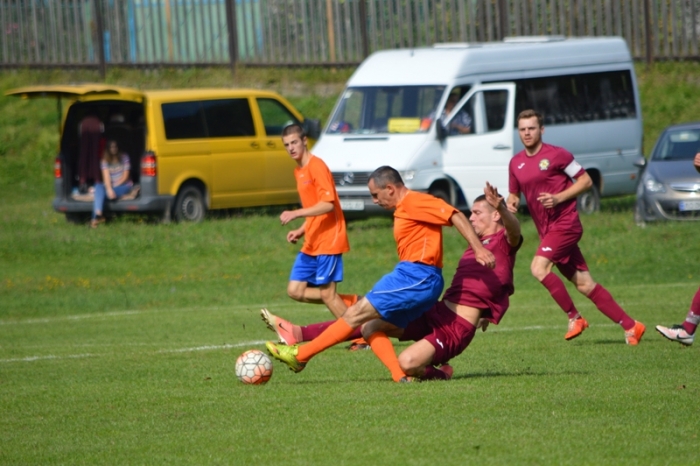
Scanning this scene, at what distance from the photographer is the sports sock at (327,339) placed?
27.3 ft

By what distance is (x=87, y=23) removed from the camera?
31.1m

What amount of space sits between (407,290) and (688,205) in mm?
12133

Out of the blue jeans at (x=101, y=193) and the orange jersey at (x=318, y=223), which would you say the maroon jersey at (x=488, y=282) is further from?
the blue jeans at (x=101, y=193)

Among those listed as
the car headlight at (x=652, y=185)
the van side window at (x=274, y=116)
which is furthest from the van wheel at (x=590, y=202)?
the van side window at (x=274, y=116)

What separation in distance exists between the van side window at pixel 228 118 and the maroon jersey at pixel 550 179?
11.6 metres

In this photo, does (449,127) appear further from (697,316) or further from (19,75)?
(19,75)

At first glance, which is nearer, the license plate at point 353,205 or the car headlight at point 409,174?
the car headlight at point 409,174

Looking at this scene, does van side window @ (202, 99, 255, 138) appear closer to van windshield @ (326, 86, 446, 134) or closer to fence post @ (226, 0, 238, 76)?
van windshield @ (326, 86, 446, 134)

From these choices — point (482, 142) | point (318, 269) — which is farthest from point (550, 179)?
point (482, 142)

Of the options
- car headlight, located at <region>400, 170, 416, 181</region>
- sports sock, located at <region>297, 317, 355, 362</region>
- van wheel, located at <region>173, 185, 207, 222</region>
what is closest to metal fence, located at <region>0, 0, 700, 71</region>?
van wheel, located at <region>173, 185, 207, 222</region>

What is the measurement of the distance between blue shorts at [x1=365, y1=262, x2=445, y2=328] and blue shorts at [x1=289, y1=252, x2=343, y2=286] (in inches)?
105

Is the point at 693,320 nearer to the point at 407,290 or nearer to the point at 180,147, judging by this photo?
the point at 407,290

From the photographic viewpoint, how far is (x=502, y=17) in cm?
2745

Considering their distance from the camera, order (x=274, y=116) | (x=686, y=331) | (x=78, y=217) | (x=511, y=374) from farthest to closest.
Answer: (x=274, y=116), (x=78, y=217), (x=686, y=331), (x=511, y=374)
